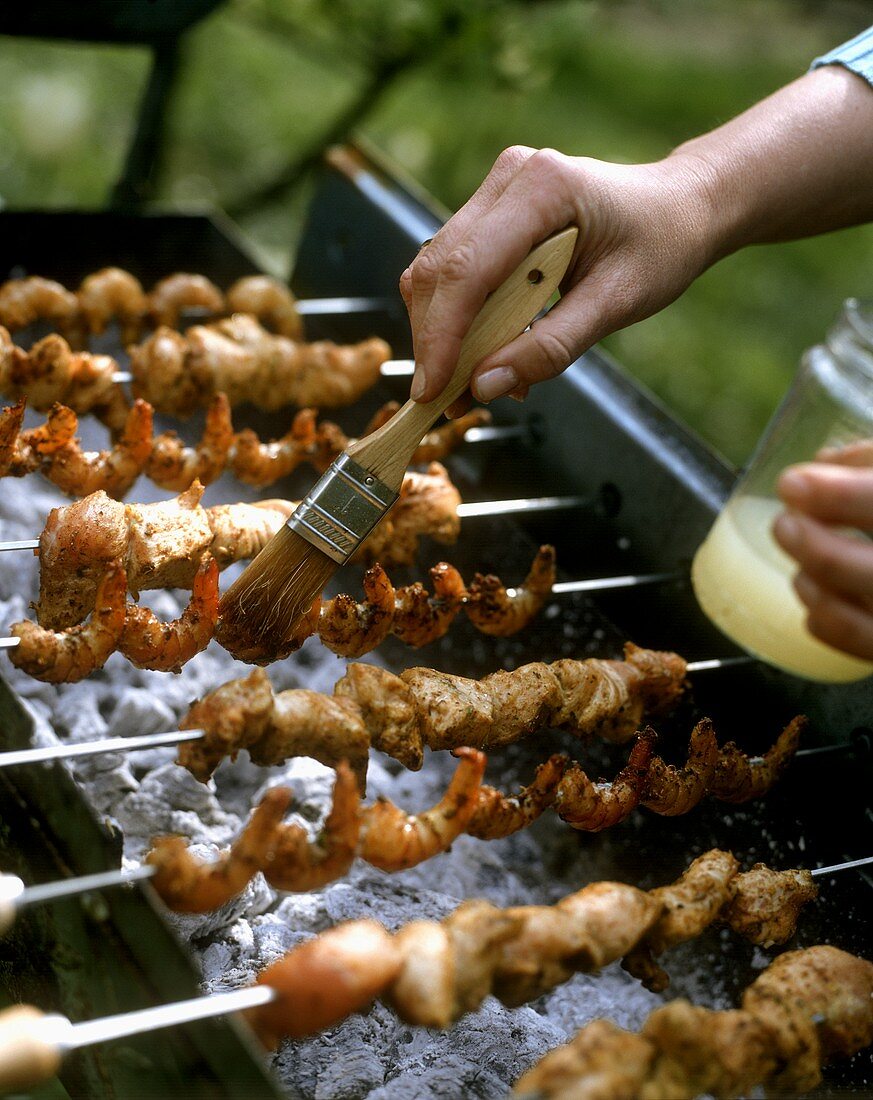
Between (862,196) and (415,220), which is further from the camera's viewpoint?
(415,220)

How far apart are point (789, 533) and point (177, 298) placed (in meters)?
2.36

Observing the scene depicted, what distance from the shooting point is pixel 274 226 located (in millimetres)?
7887

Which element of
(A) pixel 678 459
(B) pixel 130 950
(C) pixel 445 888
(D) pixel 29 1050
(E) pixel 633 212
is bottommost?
(C) pixel 445 888

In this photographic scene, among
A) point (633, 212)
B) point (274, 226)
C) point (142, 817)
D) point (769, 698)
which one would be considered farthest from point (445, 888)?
point (274, 226)

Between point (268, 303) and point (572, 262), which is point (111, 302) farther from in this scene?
point (572, 262)

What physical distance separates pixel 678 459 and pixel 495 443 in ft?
2.14

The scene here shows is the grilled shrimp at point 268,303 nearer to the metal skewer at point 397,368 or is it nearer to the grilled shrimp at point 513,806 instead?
the metal skewer at point 397,368

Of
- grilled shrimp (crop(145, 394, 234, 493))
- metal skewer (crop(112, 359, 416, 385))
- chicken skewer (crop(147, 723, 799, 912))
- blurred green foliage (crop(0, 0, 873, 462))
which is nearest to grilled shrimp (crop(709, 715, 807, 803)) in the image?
chicken skewer (crop(147, 723, 799, 912))

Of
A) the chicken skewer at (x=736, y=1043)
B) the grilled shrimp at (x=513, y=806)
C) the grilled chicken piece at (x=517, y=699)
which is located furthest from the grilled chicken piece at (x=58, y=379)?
the chicken skewer at (x=736, y=1043)

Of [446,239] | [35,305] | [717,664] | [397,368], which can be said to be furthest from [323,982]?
[35,305]

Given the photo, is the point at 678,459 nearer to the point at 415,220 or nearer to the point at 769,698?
the point at 769,698

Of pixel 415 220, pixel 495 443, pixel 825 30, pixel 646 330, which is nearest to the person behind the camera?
pixel 495 443

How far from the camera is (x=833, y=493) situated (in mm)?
1611

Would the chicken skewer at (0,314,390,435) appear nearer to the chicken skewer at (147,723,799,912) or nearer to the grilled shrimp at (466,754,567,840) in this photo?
the chicken skewer at (147,723,799,912)
